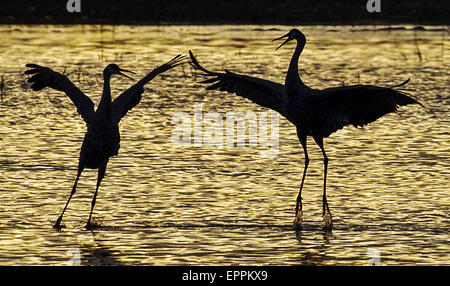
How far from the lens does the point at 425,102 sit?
21531 mm

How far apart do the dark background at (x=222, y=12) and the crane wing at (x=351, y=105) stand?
25104mm

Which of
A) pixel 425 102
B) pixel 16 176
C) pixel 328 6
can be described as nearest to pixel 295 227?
pixel 16 176

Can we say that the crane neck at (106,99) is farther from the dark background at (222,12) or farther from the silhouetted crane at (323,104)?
the dark background at (222,12)

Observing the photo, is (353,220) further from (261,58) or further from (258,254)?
(261,58)

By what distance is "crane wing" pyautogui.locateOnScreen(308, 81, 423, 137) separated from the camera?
12.4m

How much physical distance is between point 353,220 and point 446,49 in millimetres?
19511

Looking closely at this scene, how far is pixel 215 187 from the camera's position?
14.2 m
